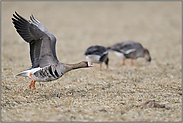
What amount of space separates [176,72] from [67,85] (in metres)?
5.81

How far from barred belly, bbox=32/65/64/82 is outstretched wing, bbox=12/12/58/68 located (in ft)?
0.60

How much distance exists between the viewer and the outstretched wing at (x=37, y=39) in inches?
286

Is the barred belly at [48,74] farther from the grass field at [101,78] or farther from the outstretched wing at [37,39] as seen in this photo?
the grass field at [101,78]

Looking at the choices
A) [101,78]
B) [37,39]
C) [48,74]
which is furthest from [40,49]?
[101,78]

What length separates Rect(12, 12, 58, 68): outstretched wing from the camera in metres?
7.27

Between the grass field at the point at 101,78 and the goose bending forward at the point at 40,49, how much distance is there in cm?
72

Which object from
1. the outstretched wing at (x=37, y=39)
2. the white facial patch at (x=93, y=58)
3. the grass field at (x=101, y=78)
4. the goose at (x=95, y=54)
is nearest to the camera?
the grass field at (x=101, y=78)

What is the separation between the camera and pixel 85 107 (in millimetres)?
6684

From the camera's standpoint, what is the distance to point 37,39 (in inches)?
Result: 292

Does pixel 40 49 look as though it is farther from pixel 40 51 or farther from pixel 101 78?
pixel 101 78

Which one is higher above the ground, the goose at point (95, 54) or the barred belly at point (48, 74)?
the goose at point (95, 54)

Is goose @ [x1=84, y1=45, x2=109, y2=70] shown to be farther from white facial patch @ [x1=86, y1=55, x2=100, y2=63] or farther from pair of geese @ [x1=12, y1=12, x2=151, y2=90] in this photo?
pair of geese @ [x1=12, y1=12, x2=151, y2=90]

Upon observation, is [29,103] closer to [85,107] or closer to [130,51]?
[85,107]

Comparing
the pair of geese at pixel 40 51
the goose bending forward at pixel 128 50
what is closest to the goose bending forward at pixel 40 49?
the pair of geese at pixel 40 51
